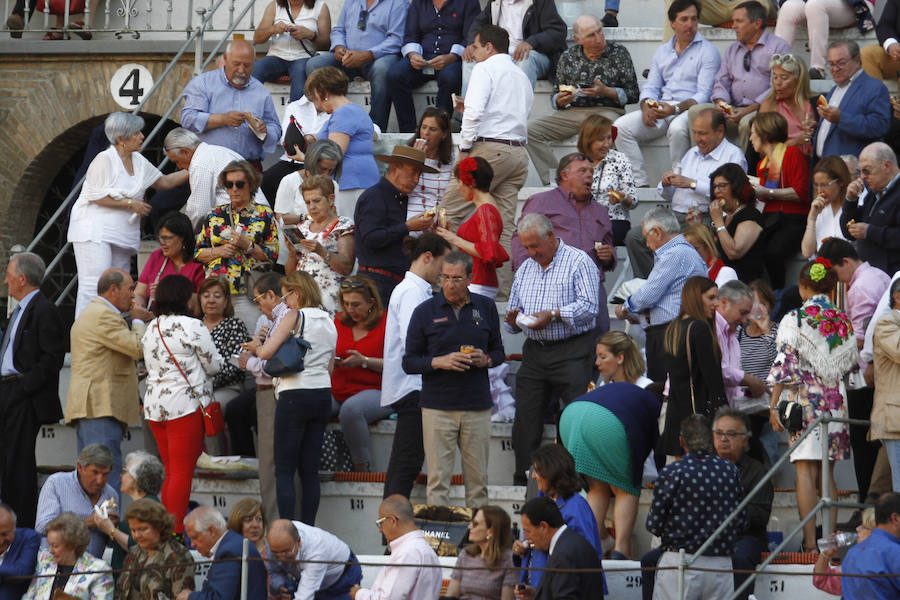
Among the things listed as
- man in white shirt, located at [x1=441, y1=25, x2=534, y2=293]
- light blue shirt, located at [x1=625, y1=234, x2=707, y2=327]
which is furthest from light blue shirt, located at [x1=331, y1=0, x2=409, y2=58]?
light blue shirt, located at [x1=625, y1=234, x2=707, y2=327]

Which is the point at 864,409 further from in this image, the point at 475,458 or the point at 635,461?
the point at 475,458

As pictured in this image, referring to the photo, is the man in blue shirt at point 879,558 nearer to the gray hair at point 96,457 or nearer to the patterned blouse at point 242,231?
the gray hair at point 96,457

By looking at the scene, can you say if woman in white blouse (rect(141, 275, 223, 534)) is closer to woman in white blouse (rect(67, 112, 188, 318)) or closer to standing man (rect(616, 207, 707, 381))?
woman in white blouse (rect(67, 112, 188, 318))

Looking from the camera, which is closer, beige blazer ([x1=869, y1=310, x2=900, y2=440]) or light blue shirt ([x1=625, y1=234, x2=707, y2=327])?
beige blazer ([x1=869, y1=310, x2=900, y2=440])

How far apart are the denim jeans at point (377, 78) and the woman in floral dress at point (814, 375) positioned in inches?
212

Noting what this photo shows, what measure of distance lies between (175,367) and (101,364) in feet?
2.00

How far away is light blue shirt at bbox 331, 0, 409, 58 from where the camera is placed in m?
14.5

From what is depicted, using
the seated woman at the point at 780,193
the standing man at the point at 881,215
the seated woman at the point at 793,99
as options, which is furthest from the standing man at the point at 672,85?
the standing man at the point at 881,215

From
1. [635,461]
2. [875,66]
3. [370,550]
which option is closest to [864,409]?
[635,461]

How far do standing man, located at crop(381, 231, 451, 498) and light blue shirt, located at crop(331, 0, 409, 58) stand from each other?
12.7 feet

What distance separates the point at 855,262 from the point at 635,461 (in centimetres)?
202

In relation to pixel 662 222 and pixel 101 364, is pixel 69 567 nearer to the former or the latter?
pixel 101 364

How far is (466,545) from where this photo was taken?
9.41 meters

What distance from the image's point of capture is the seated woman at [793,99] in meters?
12.7
